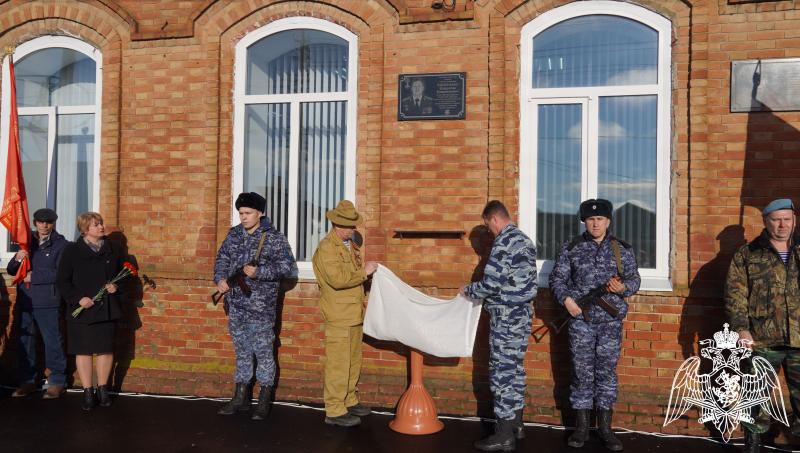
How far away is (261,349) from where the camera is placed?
615 centimetres

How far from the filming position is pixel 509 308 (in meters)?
5.37

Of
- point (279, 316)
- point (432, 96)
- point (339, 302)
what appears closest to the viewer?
point (339, 302)

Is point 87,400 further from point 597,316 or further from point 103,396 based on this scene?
point 597,316

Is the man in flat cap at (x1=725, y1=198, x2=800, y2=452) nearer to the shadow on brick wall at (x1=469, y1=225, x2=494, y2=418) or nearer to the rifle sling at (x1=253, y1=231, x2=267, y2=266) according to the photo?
the shadow on brick wall at (x1=469, y1=225, x2=494, y2=418)

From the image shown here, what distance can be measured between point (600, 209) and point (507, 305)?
1098 mm

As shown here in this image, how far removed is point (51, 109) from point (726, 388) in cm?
745

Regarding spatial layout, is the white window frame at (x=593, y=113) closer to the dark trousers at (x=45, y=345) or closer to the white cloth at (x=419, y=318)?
the white cloth at (x=419, y=318)

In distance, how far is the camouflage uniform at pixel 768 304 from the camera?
16.8ft

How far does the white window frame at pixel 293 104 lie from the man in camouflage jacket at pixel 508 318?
6.32ft

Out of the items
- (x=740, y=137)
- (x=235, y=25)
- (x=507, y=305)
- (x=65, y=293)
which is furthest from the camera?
(x=235, y=25)

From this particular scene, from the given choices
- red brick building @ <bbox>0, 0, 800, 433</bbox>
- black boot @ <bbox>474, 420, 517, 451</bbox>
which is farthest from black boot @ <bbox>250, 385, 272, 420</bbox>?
black boot @ <bbox>474, 420, 517, 451</bbox>

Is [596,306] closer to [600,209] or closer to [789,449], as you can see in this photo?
[600,209]

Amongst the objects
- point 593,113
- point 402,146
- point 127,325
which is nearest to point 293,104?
point 402,146

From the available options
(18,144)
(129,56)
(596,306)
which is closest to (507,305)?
(596,306)
